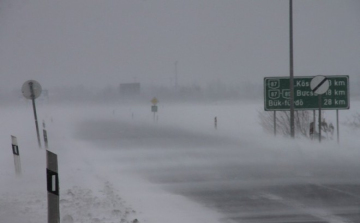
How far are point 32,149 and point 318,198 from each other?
15.6 m

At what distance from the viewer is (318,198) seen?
1155cm

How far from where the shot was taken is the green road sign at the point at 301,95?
2884 centimetres

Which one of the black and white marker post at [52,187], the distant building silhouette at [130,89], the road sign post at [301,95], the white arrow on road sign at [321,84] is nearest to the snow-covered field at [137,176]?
the black and white marker post at [52,187]

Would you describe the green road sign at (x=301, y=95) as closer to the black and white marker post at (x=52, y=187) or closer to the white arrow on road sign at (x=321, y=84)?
the white arrow on road sign at (x=321, y=84)

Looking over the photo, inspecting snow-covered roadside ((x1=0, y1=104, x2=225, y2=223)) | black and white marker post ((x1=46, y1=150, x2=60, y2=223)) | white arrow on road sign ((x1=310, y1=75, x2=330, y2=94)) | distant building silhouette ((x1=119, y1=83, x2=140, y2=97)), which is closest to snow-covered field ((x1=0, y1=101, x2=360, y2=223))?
snow-covered roadside ((x1=0, y1=104, x2=225, y2=223))

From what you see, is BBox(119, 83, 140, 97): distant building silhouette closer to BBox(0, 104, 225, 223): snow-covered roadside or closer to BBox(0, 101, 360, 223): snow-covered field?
BBox(0, 101, 360, 223): snow-covered field

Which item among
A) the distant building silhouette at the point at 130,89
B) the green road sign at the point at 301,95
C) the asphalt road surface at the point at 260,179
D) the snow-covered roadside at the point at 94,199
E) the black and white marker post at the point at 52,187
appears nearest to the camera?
the black and white marker post at the point at 52,187

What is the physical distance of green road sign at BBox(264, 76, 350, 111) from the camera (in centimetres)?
2884

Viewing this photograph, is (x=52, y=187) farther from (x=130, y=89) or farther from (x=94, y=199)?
(x=130, y=89)

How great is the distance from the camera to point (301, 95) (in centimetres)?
2938

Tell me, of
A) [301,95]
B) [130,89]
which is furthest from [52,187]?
[130,89]

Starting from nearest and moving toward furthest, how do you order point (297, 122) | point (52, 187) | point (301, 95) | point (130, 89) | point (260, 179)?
point (52, 187), point (260, 179), point (301, 95), point (297, 122), point (130, 89)

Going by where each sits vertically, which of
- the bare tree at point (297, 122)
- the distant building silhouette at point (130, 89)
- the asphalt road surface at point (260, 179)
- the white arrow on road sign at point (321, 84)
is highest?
the white arrow on road sign at point (321, 84)

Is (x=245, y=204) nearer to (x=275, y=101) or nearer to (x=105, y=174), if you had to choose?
(x=105, y=174)
